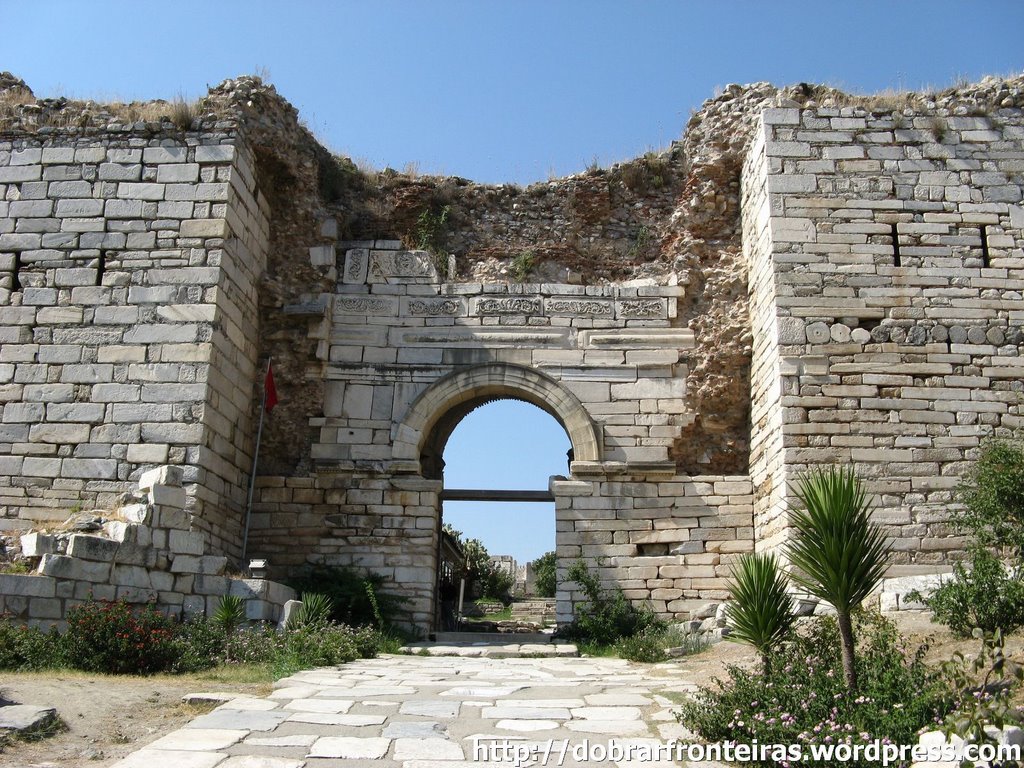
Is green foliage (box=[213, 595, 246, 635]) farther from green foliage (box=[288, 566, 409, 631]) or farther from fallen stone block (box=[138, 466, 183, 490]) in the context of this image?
green foliage (box=[288, 566, 409, 631])

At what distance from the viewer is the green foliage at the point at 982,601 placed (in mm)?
6855

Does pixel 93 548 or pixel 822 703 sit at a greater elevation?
pixel 93 548

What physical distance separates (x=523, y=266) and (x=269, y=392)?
3.84 meters

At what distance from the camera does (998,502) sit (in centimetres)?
893

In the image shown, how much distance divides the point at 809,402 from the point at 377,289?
591 centimetres

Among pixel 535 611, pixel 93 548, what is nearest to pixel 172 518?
pixel 93 548

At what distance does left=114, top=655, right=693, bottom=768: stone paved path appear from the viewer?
16.7 ft

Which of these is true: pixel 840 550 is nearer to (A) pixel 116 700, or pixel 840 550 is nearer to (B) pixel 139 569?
(A) pixel 116 700

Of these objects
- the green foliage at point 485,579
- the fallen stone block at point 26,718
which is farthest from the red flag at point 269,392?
the green foliage at point 485,579

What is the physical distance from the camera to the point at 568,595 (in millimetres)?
11391

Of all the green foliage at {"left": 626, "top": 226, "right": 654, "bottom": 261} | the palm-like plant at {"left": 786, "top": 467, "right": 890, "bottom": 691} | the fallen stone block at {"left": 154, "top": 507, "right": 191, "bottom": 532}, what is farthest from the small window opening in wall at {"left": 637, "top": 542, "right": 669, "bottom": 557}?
the palm-like plant at {"left": 786, "top": 467, "right": 890, "bottom": 691}

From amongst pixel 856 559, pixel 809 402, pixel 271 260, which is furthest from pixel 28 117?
pixel 856 559

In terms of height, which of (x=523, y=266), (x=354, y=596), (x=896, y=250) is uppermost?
(x=523, y=266)

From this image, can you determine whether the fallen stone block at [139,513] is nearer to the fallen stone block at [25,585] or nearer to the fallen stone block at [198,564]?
the fallen stone block at [198,564]
